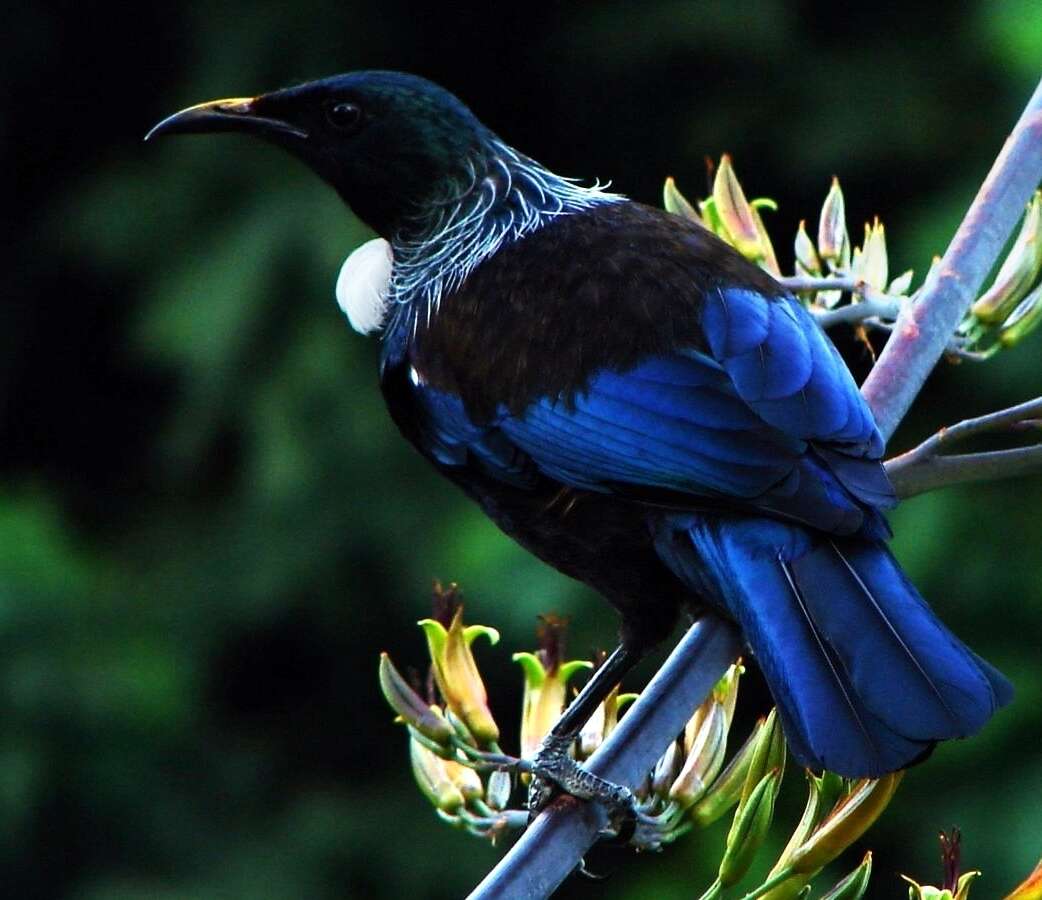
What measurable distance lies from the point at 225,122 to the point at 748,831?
1.24 metres

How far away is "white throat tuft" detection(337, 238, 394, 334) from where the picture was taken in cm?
231

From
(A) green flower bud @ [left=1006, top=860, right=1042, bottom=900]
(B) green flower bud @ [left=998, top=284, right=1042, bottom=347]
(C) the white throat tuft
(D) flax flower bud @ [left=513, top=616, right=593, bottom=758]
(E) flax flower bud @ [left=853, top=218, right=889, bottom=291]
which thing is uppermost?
(C) the white throat tuft

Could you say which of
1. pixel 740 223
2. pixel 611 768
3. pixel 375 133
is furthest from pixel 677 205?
pixel 611 768

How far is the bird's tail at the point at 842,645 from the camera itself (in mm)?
1512

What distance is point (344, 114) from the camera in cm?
234

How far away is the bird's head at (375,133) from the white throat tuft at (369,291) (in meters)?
0.06

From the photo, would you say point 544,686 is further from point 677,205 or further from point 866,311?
point 677,205

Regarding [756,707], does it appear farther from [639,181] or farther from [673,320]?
[673,320]

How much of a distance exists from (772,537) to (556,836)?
1.37 ft

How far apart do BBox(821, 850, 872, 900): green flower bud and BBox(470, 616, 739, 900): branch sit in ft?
0.65

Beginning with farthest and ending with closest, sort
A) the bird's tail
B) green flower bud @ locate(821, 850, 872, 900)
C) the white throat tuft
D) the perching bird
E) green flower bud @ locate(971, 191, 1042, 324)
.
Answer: the white throat tuft, green flower bud @ locate(971, 191, 1042, 324), the perching bird, the bird's tail, green flower bud @ locate(821, 850, 872, 900)

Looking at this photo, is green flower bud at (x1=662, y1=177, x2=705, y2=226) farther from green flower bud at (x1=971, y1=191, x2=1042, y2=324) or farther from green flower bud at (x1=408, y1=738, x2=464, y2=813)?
green flower bud at (x1=408, y1=738, x2=464, y2=813)

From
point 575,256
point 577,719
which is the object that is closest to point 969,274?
point 575,256

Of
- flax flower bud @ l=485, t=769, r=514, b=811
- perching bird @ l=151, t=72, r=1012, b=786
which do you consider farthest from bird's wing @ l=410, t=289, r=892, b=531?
flax flower bud @ l=485, t=769, r=514, b=811
